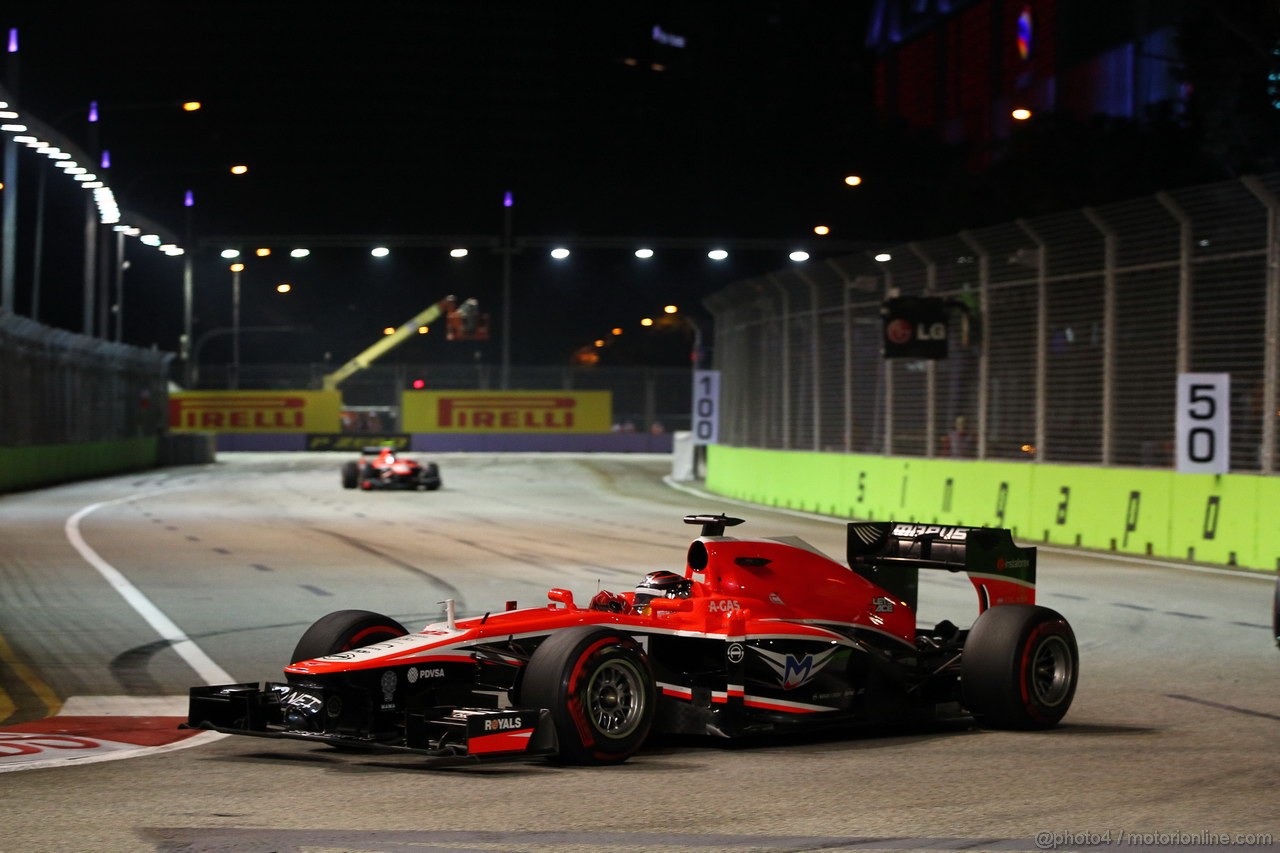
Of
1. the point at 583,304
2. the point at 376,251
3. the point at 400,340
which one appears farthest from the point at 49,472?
the point at 583,304

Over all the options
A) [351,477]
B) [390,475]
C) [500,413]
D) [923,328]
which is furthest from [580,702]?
[500,413]

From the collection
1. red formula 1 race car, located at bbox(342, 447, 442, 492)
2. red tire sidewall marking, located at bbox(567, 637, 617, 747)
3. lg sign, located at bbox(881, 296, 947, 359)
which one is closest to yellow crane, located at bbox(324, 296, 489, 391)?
red formula 1 race car, located at bbox(342, 447, 442, 492)

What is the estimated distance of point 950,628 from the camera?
9.74m

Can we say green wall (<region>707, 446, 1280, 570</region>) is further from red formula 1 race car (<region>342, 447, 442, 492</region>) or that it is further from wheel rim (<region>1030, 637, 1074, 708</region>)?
wheel rim (<region>1030, 637, 1074, 708</region>)

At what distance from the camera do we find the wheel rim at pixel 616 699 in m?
7.80

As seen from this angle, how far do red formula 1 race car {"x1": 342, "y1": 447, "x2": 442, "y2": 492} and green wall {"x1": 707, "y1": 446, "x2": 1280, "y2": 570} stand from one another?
9858 mm

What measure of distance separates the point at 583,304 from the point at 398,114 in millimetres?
23608

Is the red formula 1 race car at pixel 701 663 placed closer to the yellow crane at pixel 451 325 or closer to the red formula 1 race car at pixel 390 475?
the red formula 1 race car at pixel 390 475

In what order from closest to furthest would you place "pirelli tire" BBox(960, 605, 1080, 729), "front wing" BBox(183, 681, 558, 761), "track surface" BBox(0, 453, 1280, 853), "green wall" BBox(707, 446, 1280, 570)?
"track surface" BBox(0, 453, 1280, 853), "front wing" BBox(183, 681, 558, 761), "pirelli tire" BBox(960, 605, 1080, 729), "green wall" BBox(707, 446, 1280, 570)

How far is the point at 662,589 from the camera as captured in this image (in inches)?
352

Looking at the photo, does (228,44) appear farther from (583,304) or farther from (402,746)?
(402,746)

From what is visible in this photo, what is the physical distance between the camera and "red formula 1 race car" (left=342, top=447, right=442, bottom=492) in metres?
40.1

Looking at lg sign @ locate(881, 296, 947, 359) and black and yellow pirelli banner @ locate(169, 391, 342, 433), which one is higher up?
lg sign @ locate(881, 296, 947, 359)

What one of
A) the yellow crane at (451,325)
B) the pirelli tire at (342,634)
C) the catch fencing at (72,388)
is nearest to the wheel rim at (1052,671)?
the pirelli tire at (342,634)
